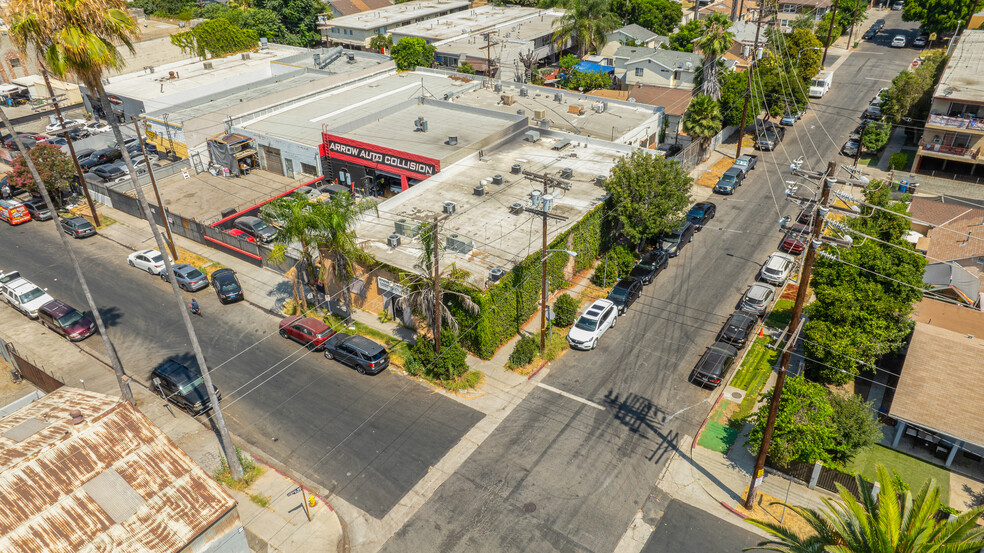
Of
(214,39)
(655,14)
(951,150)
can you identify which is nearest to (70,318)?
(214,39)

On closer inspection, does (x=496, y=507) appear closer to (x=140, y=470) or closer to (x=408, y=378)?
(x=408, y=378)

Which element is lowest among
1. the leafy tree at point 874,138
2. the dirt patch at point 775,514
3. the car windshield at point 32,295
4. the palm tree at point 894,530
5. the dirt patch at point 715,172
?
the dirt patch at point 775,514

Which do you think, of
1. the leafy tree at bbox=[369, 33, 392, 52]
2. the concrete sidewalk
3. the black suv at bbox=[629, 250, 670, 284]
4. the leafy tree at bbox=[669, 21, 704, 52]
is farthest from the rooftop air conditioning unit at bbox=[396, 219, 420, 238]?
the leafy tree at bbox=[369, 33, 392, 52]

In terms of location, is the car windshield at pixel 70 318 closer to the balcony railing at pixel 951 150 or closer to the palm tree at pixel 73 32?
the palm tree at pixel 73 32

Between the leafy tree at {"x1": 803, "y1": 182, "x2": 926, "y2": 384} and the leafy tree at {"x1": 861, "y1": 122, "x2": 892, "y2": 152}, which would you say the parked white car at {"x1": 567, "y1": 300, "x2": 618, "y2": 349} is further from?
the leafy tree at {"x1": 861, "y1": 122, "x2": 892, "y2": 152}

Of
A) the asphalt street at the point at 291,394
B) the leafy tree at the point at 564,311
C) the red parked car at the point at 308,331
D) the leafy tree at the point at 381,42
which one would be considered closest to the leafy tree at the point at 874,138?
the leafy tree at the point at 564,311

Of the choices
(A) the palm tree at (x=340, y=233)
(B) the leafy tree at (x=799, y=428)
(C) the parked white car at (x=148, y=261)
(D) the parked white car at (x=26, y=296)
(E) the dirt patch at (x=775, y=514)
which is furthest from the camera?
(C) the parked white car at (x=148, y=261)
